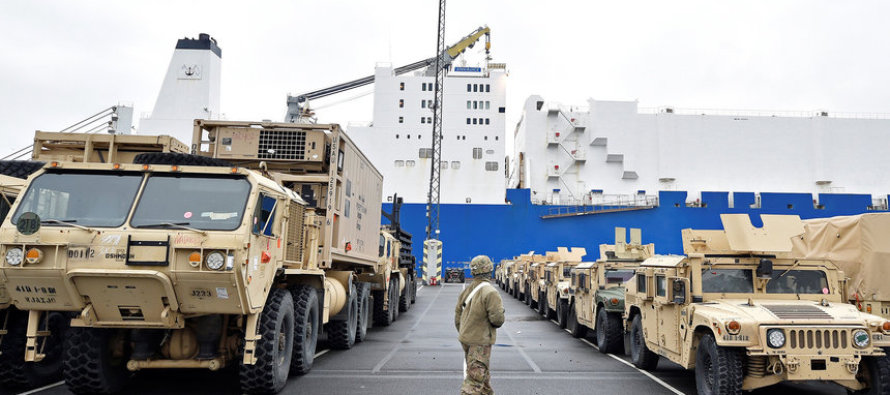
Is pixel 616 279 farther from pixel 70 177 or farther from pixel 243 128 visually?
pixel 70 177

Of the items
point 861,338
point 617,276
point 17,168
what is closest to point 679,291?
point 861,338

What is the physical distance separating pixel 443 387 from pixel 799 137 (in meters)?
56.1

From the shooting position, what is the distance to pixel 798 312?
20.2ft

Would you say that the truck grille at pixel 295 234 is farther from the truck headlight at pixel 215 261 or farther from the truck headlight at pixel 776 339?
the truck headlight at pixel 776 339

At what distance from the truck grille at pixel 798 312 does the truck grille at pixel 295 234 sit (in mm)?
5758

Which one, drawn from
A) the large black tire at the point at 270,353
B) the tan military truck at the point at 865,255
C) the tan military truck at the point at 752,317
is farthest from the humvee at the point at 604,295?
the large black tire at the point at 270,353

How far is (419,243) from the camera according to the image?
46688 mm

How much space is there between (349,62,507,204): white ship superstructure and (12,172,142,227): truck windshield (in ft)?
140

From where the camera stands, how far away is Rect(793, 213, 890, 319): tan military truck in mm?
8477

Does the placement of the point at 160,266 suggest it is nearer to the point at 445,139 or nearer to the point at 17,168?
the point at 17,168

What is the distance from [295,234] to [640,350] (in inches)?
221

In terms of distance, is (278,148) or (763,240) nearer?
(763,240)

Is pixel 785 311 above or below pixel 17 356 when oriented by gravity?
above

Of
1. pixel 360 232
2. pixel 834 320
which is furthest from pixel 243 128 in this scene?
pixel 834 320
